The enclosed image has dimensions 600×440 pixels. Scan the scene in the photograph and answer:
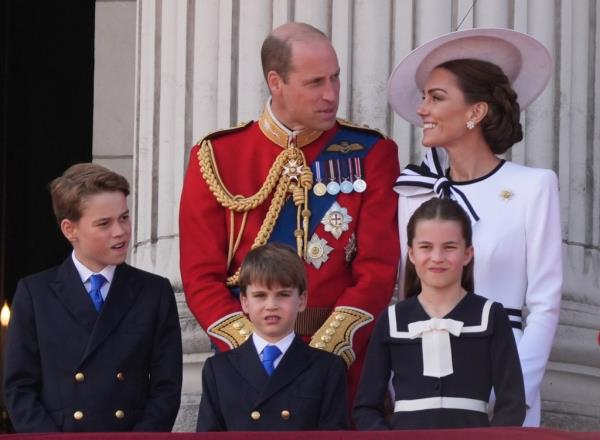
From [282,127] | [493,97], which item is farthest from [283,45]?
[493,97]

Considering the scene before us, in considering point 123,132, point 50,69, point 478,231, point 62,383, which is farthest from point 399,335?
point 50,69

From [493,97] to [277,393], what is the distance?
1296mm

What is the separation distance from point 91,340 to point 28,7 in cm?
453

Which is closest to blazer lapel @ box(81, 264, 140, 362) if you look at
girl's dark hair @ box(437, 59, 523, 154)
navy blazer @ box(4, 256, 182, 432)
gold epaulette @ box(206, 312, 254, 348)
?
navy blazer @ box(4, 256, 182, 432)

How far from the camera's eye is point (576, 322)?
7363 mm

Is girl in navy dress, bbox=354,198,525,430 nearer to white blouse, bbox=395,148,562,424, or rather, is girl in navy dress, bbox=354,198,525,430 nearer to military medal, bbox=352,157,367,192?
white blouse, bbox=395,148,562,424

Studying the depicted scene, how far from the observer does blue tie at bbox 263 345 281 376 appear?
589 cm

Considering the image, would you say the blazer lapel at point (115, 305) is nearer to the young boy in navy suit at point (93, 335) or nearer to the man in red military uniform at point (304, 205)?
the young boy in navy suit at point (93, 335)

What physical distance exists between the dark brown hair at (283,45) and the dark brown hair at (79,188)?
2.24ft

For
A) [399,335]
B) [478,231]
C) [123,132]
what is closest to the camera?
[399,335]

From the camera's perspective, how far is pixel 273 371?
19.2 feet

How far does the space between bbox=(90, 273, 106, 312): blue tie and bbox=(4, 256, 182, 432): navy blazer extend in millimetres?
28

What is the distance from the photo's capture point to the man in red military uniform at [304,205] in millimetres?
6289

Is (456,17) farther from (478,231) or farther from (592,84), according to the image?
(478,231)
